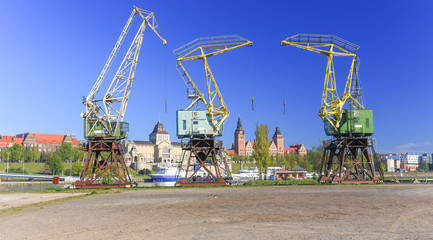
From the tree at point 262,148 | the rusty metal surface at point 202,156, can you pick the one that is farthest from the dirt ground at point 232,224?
the tree at point 262,148

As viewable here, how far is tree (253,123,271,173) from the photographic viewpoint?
7512cm

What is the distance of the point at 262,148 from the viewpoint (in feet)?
248

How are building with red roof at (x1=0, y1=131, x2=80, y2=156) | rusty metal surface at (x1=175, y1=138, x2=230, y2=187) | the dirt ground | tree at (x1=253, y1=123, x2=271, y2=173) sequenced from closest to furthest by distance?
the dirt ground < rusty metal surface at (x1=175, y1=138, x2=230, y2=187) < tree at (x1=253, y1=123, x2=271, y2=173) < building with red roof at (x1=0, y1=131, x2=80, y2=156)

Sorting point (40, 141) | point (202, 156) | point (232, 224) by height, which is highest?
point (40, 141)

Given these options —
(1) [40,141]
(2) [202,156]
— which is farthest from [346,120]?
(1) [40,141]

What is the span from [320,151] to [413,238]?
10694 centimetres

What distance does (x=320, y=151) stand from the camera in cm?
11631

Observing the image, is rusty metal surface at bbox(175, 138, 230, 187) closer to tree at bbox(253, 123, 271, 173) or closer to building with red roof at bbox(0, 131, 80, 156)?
tree at bbox(253, 123, 271, 173)

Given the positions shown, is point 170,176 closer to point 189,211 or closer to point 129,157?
point 189,211

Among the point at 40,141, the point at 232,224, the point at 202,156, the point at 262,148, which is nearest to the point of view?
the point at 232,224

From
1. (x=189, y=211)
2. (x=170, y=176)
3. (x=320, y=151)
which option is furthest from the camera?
(x=320, y=151)

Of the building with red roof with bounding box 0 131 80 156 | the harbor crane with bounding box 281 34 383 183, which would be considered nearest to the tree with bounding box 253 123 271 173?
the harbor crane with bounding box 281 34 383 183

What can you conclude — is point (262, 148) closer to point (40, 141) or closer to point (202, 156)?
point (202, 156)

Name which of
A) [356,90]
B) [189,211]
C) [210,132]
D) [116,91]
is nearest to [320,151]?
[356,90]
